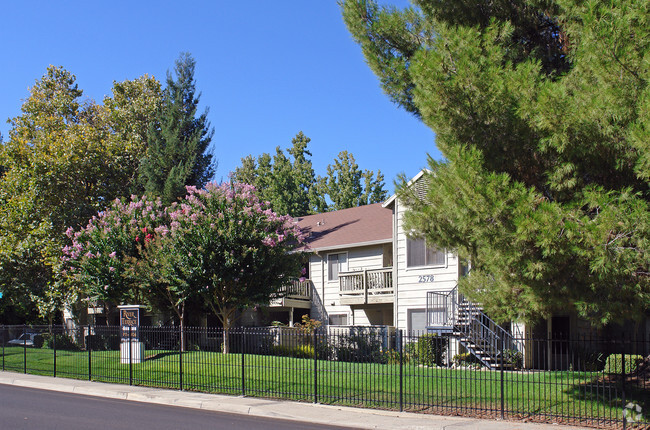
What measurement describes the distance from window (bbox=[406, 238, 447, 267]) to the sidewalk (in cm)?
1096

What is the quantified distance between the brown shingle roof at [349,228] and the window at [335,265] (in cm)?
70

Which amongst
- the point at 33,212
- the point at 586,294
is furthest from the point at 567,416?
the point at 33,212

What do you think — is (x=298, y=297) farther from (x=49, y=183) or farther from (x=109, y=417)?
(x=109, y=417)

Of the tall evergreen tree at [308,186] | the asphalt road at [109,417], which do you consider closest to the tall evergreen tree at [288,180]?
the tall evergreen tree at [308,186]

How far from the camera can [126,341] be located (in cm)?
1962

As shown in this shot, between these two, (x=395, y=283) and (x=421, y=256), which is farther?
(x=395, y=283)

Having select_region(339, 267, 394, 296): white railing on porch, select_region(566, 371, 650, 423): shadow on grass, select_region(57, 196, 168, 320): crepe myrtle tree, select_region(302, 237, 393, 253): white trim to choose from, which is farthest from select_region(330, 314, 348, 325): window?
select_region(566, 371, 650, 423): shadow on grass

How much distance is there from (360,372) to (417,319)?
33.3ft

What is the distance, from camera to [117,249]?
27.3 metres

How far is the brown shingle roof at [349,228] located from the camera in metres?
29.8

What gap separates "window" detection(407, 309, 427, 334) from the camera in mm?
25234

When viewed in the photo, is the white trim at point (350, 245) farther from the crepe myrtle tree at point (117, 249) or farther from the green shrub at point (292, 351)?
the green shrub at point (292, 351)

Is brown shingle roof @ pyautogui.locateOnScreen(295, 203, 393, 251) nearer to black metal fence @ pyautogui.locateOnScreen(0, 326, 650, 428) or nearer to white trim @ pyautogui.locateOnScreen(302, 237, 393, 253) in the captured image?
white trim @ pyautogui.locateOnScreen(302, 237, 393, 253)

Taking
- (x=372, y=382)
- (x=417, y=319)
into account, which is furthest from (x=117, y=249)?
(x=372, y=382)
